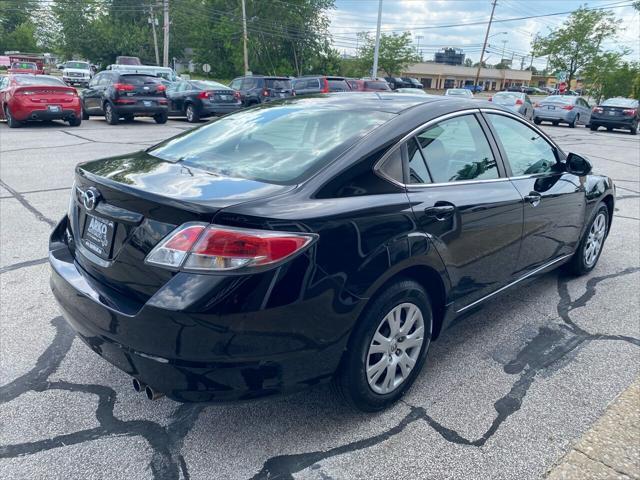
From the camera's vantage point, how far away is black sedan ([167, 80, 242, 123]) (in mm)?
18062

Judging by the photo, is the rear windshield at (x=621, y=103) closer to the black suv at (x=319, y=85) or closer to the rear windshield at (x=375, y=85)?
the rear windshield at (x=375, y=85)

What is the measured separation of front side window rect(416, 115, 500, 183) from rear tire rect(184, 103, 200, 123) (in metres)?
16.4

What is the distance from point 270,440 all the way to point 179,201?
48.9 inches

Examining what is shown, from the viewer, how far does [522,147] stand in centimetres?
376

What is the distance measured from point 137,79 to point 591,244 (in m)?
15.0

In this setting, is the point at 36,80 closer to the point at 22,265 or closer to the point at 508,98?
the point at 22,265

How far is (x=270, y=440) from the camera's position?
2.52 metres

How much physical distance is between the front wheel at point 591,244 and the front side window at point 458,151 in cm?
176

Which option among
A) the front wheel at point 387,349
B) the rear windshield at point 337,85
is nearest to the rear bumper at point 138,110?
the rear windshield at point 337,85

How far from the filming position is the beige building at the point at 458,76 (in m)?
81.9

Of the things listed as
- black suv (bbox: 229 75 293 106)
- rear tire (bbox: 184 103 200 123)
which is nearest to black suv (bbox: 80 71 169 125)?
rear tire (bbox: 184 103 200 123)

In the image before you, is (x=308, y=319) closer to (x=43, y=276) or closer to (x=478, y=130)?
(x=478, y=130)

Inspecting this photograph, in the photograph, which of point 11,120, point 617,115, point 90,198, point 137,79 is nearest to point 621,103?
point 617,115

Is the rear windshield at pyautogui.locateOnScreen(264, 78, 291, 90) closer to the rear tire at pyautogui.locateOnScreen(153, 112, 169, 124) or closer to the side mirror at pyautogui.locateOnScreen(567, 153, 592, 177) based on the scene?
the rear tire at pyautogui.locateOnScreen(153, 112, 169, 124)
